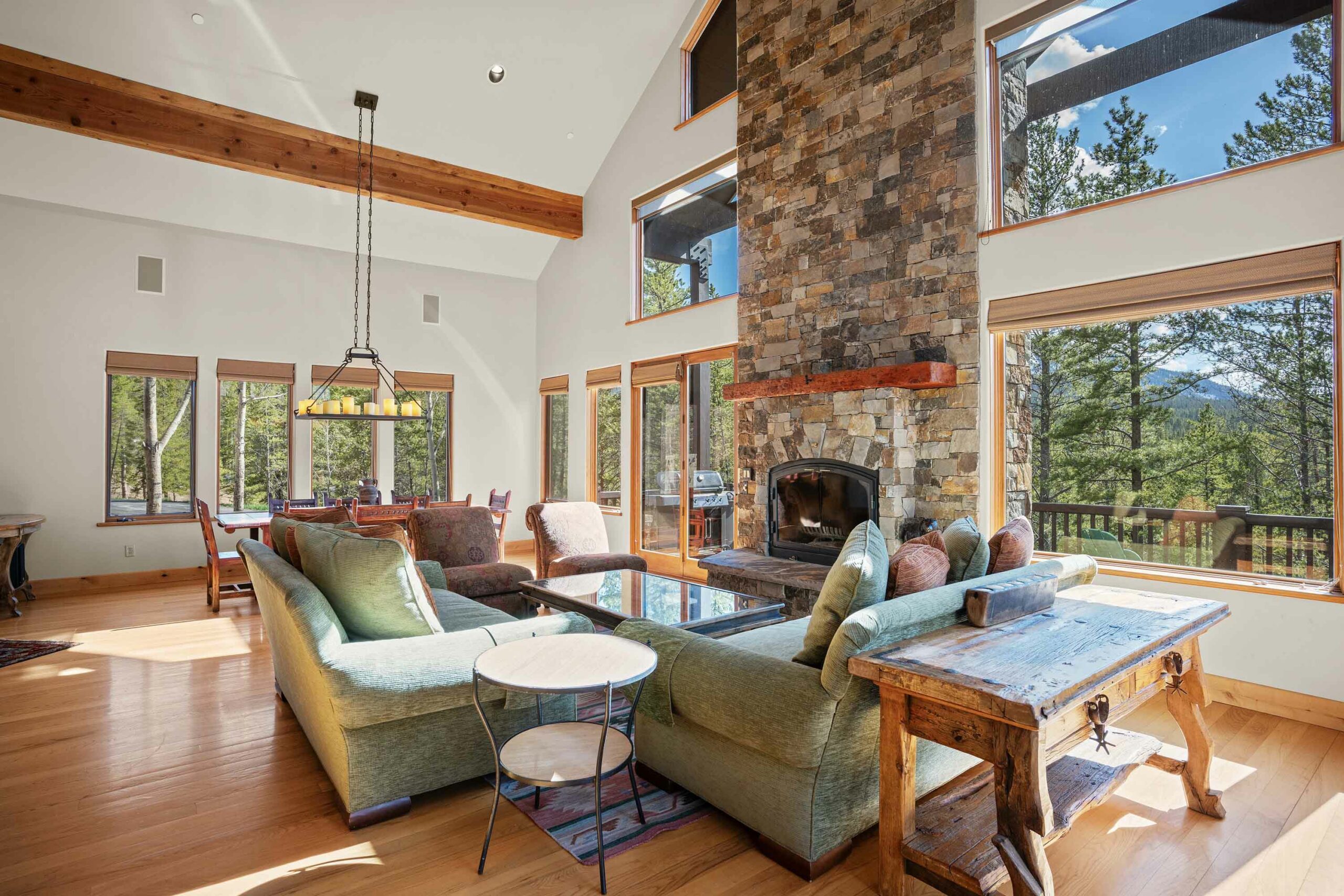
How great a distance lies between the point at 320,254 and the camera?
312 inches

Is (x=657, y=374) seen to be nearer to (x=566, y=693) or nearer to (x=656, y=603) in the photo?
(x=656, y=603)

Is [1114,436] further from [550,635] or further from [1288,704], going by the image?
[550,635]

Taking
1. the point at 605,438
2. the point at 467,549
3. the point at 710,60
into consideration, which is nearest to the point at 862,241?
the point at 710,60

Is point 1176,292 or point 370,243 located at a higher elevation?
point 370,243

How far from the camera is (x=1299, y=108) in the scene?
343 cm

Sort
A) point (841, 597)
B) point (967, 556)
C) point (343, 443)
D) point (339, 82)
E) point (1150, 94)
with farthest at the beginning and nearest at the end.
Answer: point (343, 443) → point (339, 82) → point (1150, 94) → point (967, 556) → point (841, 597)

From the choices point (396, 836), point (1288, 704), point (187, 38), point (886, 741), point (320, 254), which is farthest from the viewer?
point (320, 254)

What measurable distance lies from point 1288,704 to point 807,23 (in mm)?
5467

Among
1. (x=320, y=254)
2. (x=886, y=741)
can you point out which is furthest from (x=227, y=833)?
(x=320, y=254)

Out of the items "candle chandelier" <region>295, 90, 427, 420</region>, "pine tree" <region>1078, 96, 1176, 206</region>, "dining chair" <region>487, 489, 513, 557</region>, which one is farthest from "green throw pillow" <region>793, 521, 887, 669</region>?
"dining chair" <region>487, 489, 513, 557</region>

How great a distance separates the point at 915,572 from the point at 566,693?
4.10 ft

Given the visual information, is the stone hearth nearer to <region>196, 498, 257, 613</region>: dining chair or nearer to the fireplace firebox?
the fireplace firebox

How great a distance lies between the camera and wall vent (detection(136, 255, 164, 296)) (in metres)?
6.91

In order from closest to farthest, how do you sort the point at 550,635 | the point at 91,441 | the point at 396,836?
1. the point at 396,836
2. the point at 550,635
3. the point at 91,441
